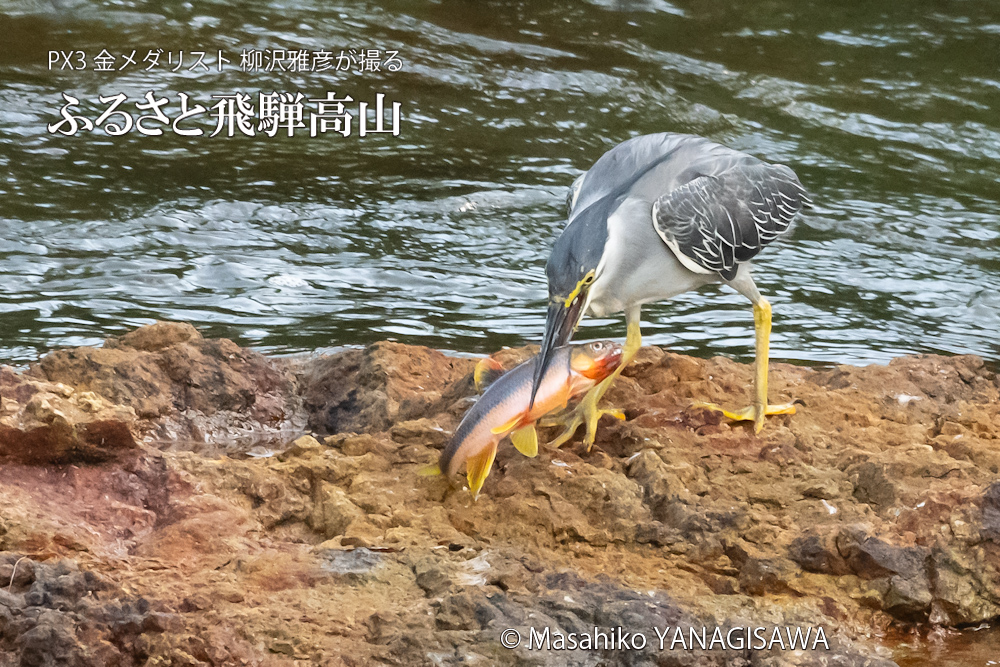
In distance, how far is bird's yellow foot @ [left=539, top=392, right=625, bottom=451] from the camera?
392cm

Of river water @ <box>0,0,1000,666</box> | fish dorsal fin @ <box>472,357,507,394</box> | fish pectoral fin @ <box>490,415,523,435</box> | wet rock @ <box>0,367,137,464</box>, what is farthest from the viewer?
river water @ <box>0,0,1000,666</box>

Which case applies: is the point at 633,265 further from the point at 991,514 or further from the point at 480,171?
the point at 480,171

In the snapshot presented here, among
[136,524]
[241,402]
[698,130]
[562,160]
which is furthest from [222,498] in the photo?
[698,130]

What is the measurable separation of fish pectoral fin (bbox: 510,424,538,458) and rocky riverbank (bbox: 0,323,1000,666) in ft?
0.45

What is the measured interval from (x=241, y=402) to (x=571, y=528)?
5.95 feet

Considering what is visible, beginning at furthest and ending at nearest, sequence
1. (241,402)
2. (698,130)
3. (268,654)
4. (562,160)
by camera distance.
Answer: (698,130) < (562,160) < (241,402) < (268,654)

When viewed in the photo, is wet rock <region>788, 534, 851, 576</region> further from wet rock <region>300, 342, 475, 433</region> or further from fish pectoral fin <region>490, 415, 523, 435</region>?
wet rock <region>300, 342, 475, 433</region>

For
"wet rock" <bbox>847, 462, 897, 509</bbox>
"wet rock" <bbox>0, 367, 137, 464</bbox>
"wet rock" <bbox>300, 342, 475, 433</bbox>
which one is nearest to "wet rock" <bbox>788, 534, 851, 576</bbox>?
"wet rock" <bbox>847, 462, 897, 509</bbox>

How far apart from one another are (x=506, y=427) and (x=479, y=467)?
20cm

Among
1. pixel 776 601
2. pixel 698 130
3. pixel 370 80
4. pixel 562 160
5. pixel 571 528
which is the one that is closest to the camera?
pixel 776 601

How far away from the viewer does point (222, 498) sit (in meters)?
3.53

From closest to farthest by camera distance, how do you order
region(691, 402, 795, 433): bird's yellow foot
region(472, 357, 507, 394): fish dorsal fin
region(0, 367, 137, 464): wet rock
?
1. region(0, 367, 137, 464): wet rock
2. region(472, 357, 507, 394): fish dorsal fin
3. region(691, 402, 795, 433): bird's yellow foot

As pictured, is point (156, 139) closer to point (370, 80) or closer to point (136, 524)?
point (370, 80)

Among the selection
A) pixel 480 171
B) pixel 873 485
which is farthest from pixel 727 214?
pixel 480 171
